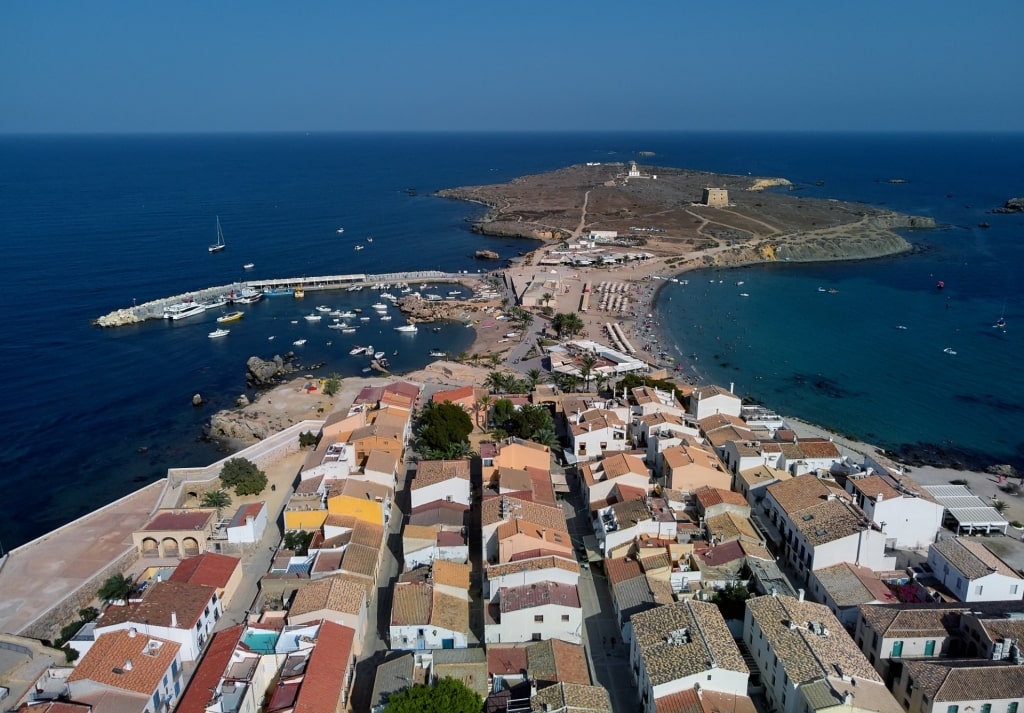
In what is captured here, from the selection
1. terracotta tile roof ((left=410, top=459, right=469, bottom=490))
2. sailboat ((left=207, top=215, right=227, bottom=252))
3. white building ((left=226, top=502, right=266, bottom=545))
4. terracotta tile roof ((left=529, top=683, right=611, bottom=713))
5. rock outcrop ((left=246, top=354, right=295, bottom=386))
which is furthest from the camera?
sailboat ((left=207, top=215, right=227, bottom=252))

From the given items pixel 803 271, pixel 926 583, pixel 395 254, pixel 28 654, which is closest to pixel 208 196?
pixel 395 254

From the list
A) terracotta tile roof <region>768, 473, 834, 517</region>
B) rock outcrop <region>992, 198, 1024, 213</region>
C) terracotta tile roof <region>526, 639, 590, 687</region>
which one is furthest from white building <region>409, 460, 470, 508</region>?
rock outcrop <region>992, 198, 1024, 213</region>

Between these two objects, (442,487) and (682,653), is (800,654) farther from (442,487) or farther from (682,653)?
(442,487)

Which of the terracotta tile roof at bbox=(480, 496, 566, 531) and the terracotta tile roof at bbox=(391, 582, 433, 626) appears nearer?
the terracotta tile roof at bbox=(391, 582, 433, 626)

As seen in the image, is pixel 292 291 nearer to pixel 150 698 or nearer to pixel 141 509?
pixel 141 509

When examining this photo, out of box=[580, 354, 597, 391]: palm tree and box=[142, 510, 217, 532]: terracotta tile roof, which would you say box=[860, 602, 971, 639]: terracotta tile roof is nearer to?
box=[580, 354, 597, 391]: palm tree
